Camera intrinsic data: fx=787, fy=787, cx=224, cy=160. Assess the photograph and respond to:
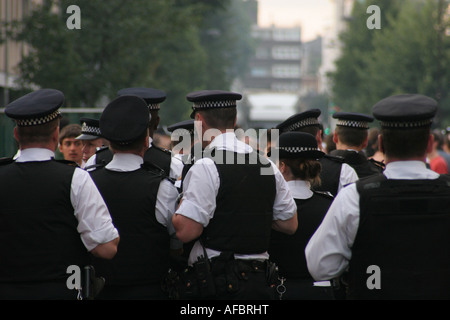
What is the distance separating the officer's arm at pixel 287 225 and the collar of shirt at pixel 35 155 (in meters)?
1.58

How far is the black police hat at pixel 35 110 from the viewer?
457cm

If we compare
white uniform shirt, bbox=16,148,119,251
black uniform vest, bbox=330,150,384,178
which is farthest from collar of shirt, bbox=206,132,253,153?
black uniform vest, bbox=330,150,384,178

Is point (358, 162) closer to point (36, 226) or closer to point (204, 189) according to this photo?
point (204, 189)

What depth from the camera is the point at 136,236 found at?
199 inches

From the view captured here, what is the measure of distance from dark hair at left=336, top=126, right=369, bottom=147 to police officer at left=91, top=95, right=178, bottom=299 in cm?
291

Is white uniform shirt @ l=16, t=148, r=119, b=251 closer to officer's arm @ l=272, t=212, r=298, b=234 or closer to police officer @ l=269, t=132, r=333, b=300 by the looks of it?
officer's arm @ l=272, t=212, r=298, b=234

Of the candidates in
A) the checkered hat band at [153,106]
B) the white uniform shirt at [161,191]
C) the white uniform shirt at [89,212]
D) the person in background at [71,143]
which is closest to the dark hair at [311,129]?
the checkered hat band at [153,106]

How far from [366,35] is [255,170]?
49.0m

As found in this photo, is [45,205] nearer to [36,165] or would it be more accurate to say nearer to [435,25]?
[36,165]

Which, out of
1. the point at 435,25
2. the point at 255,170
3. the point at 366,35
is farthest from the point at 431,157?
the point at 366,35

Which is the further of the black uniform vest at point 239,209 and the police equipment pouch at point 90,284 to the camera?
the black uniform vest at point 239,209

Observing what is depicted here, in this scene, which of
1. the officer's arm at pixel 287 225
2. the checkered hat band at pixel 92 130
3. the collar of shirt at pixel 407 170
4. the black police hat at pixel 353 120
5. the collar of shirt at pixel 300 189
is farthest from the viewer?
the black police hat at pixel 353 120

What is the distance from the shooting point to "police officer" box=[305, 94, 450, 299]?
155 inches

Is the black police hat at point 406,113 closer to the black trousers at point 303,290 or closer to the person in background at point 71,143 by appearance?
the black trousers at point 303,290
